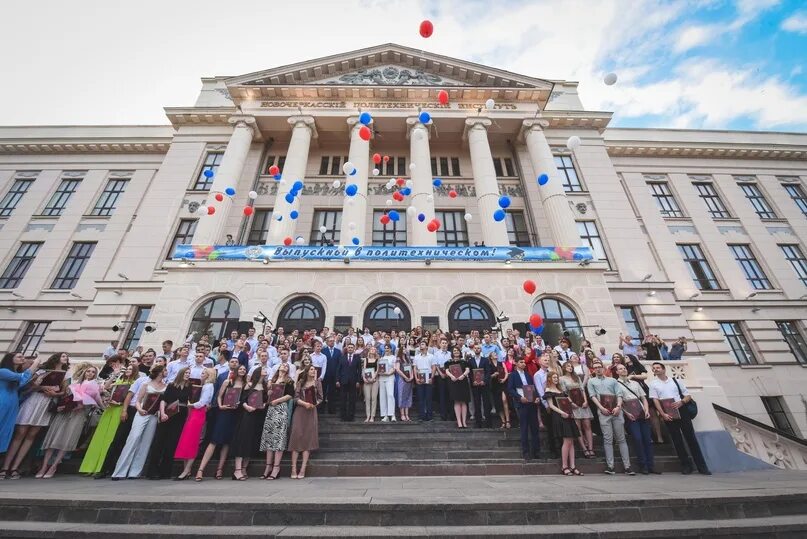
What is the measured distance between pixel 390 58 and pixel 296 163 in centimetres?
1079

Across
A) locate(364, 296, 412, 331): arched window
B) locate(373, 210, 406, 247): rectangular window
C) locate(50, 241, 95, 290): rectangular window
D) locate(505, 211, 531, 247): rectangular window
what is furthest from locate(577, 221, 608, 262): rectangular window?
locate(50, 241, 95, 290): rectangular window

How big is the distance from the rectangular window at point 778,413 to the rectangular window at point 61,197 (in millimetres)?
41974

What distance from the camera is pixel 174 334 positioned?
13.7 meters

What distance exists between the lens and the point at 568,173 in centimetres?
2198

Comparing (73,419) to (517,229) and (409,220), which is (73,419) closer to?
(409,220)

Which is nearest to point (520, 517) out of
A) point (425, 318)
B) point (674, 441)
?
point (674, 441)

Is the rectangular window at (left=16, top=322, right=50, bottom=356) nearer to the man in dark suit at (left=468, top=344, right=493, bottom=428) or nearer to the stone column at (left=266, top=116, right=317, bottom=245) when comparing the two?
the stone column at (left=266, top=116, right=317, bottom=245)

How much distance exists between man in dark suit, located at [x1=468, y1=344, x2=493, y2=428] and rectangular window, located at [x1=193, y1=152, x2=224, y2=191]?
62.6ft

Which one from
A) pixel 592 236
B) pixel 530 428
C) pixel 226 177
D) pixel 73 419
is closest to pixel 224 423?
pixel 73 419

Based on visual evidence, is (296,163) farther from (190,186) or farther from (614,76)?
(614,76)

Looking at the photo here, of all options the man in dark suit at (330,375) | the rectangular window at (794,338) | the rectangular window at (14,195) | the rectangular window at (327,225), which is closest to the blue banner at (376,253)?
the rectangular window at (327,225)

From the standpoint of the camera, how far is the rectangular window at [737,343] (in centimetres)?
1789

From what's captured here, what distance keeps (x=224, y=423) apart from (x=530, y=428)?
6.35 m

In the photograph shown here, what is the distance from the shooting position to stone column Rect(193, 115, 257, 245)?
16688 mm
